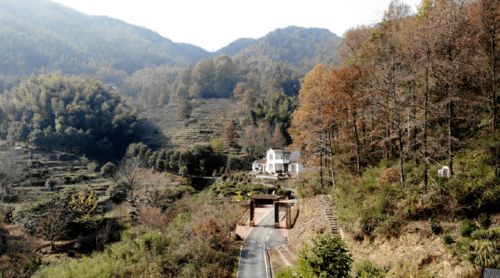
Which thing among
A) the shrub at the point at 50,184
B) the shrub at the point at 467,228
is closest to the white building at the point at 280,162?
the shrub at the point at 50,184

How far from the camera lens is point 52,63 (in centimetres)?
14938

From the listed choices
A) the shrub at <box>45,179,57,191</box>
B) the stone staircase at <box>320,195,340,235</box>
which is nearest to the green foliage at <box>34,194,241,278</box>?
the stone staircase at <box>320,195,340,235</box>

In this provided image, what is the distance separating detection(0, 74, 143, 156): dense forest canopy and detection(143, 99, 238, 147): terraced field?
7169 mm

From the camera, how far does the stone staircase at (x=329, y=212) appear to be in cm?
1653

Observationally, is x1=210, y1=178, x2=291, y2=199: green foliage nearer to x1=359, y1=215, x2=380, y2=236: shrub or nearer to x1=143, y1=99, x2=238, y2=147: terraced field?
x1=359, y1=215, x2=380, y2=236: shrub

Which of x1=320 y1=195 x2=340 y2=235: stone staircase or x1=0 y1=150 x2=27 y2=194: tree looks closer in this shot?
x1=320 y1=195 x2=340 y2=235: stone staircase

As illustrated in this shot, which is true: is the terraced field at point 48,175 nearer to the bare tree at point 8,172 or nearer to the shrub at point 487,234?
the bare tree at point 8,172

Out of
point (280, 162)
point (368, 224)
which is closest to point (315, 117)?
point (368, 224)

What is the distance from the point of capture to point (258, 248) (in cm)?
2039

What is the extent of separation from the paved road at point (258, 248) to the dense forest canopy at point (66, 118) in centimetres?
4547

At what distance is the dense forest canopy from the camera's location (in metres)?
58.1

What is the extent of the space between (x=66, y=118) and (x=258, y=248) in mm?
55093

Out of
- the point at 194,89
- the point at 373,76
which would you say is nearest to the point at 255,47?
the point at 194,89

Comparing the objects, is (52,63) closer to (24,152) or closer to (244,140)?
(24,152)
